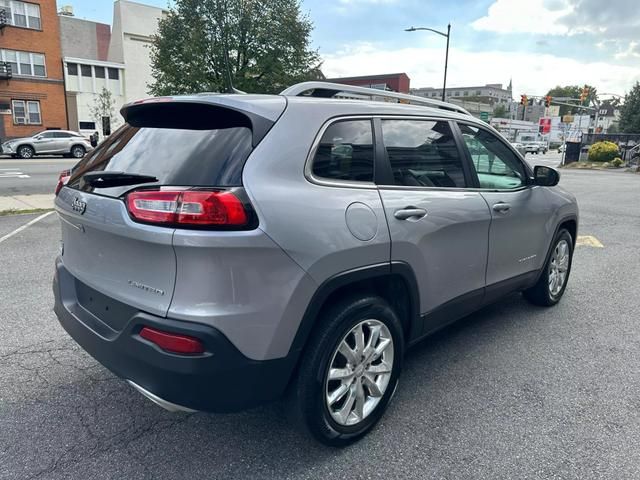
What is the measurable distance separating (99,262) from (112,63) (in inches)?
1870

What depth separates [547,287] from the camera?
14.9ft

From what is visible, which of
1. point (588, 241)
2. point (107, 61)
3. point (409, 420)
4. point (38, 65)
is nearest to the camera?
point (409, 420)

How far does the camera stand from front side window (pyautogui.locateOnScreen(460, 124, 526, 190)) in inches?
138

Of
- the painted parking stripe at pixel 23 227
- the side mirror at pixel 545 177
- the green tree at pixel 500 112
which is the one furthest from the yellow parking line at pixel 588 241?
the green tree at pixel 500 112

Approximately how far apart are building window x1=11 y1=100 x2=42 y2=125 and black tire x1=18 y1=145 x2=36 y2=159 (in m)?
14.4

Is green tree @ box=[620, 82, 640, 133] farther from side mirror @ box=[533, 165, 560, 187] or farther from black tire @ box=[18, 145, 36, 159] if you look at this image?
side mirror @ box=[533, 165, 560, 187]

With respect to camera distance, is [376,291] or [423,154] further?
[423,154]

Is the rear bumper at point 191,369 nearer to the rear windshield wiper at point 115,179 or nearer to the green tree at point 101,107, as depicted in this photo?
the rear windshield wiper at point 115,179

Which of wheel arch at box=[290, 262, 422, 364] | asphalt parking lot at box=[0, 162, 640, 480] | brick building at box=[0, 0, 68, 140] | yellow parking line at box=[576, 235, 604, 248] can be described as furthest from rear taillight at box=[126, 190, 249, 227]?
brick building at box=[0, 0, 68, 140]

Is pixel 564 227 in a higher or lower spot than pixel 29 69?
lower

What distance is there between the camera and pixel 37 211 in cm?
893

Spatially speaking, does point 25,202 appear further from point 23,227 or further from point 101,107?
point 101,107

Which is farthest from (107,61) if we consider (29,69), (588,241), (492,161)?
(492,161)

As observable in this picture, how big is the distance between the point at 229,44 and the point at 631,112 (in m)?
49.3
